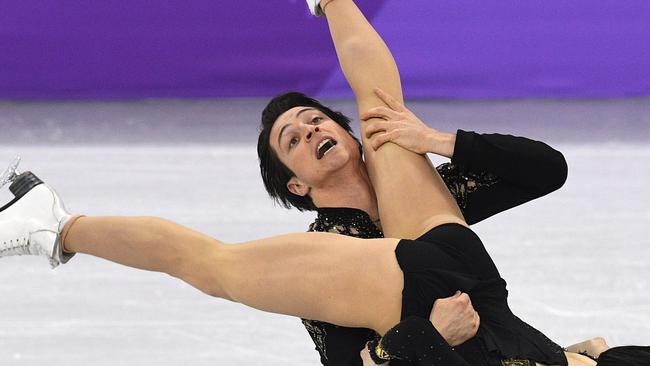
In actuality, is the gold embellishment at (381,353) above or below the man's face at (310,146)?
below

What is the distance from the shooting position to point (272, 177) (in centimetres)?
261

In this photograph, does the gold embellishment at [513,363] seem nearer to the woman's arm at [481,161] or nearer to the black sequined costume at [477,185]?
the black sequined costume at [477,185]

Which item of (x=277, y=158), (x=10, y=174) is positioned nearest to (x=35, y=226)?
(x=10, y=174)

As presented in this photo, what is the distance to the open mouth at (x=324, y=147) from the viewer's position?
2.49 meters

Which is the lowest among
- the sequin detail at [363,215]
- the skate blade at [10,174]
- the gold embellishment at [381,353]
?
the gold embellishment at [381,353]

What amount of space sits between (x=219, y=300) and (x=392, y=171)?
878mm

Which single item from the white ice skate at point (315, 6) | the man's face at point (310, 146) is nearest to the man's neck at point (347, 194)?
the man's face at point (310, 146)

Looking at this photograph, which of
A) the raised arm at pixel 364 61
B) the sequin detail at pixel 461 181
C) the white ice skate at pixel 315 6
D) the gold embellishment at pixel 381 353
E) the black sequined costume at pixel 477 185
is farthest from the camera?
the white ice skate at pixel 315 6

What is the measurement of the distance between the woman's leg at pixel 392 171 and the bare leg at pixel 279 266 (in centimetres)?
15

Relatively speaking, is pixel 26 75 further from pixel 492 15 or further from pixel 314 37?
pixel 492 15

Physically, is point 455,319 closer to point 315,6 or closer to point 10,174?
point 315,6

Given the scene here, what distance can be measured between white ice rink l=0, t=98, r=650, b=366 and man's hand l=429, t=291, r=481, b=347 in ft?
2.25

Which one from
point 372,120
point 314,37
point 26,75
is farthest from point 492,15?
point 372,120

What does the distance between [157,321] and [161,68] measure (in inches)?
85.0
